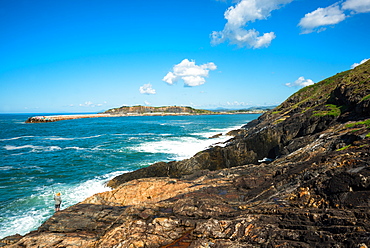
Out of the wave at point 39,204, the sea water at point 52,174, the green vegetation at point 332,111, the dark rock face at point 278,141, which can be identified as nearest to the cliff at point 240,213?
the wave at point 39,204

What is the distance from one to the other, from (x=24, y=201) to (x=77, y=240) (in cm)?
1473

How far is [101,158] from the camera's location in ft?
113

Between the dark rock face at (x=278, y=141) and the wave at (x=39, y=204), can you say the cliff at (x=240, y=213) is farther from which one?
the dark rock face at (x=278, y=141)

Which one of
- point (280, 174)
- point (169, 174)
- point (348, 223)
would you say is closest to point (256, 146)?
point (169, 174)

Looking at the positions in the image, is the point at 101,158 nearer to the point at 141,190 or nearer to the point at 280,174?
the point at 141,190

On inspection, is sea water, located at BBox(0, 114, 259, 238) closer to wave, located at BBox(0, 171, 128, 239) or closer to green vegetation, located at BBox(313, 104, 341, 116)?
wave, located at BBox(0, 171, 128, 239)

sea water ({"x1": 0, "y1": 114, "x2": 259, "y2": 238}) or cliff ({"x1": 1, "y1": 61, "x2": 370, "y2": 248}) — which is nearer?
cliff ({"x1": 1, "y1": 61, "x2": 370, "y2": 248})

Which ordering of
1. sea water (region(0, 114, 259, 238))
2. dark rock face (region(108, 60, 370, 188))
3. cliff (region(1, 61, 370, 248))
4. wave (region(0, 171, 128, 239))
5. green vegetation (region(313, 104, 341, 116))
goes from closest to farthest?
cliff (region(1, 61, 370, 248)) → wave (region(0, 171, 128, 239)) → sea water (region(0, 114, 259, 238)) → dark rock face (region(108, 60, 370, 188)) → green vegetation (region(313, 104, 341, 116))

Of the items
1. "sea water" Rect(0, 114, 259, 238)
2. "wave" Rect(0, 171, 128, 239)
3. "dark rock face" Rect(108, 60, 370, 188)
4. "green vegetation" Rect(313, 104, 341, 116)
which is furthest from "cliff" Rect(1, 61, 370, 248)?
"green vegetation" Rect(313, 104, 341, 116)

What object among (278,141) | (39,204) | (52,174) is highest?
(278,141)

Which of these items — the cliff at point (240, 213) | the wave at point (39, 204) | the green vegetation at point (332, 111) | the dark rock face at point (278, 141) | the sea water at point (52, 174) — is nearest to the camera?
the cliff at point (240, 213)

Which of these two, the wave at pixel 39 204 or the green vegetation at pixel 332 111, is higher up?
the green vegetation at pixel 332 111

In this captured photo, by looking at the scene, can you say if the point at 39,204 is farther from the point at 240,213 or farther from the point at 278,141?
the point at 278,141

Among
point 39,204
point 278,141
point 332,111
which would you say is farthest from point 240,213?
point 332,111
